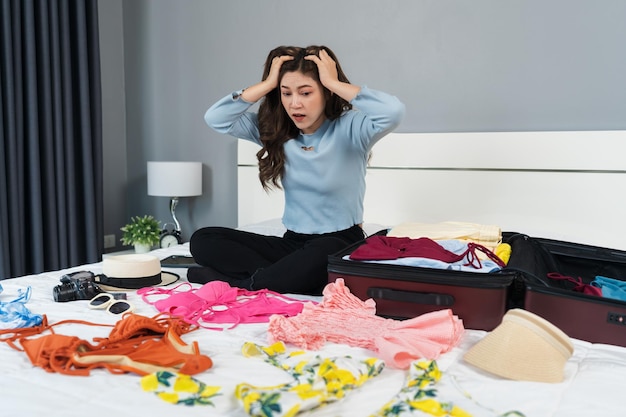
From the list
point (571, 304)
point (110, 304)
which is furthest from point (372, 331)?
point (110, 304)

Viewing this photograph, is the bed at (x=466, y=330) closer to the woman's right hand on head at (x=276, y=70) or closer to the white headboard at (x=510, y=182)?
the white headboard at (x=510, y=182)

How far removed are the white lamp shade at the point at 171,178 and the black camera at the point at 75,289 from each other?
5.14 feet

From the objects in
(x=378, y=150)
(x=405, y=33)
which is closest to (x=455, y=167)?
(x=378, y=150)

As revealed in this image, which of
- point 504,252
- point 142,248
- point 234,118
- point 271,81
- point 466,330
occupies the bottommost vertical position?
point 142,248

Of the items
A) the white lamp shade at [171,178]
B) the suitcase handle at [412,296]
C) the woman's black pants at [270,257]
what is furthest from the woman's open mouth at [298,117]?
the white lamp shade at [171,178]

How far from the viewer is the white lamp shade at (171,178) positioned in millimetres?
2963

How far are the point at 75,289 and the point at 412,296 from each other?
35.2 inches

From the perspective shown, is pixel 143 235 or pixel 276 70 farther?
pixel 143 235

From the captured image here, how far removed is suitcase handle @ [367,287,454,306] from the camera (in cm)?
121

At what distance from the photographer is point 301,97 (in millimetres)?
1696

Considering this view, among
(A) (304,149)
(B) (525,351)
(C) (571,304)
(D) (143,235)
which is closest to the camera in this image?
(B) (525,351)

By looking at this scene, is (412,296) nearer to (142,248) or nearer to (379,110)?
(379,110)

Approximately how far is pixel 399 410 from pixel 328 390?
0.39 feet

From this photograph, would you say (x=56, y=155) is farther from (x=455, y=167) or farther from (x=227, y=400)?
(x=227, y=400)
